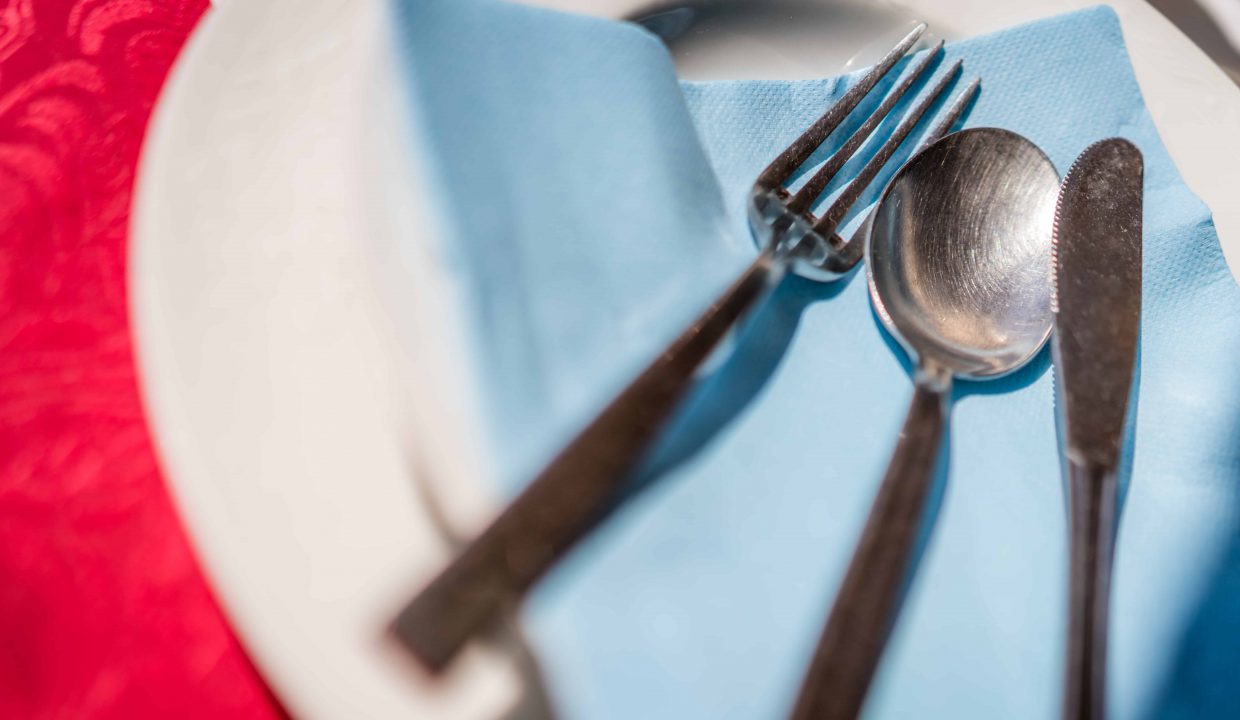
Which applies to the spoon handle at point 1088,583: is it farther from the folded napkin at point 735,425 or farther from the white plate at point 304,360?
the white plate at point 304,360

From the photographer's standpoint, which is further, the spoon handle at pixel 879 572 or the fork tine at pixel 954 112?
the fork tine at pixel 954 112

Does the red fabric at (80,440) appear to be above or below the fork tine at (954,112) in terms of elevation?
below

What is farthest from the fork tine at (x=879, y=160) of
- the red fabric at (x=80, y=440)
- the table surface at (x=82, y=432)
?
the red fabric at (x=80, y=440)

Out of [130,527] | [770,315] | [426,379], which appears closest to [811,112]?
[770,315]

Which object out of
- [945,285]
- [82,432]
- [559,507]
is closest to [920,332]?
[945,285]

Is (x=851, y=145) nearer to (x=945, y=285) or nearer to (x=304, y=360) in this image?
(x=945, y=285)

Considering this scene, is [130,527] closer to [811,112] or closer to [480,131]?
[480,131]

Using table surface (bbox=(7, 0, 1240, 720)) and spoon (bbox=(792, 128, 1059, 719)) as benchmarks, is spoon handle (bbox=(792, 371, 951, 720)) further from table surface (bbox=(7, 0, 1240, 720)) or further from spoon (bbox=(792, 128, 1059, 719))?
table surface (bbox=(7, 0, 1240, 720))

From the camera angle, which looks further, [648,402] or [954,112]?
[954,112]
